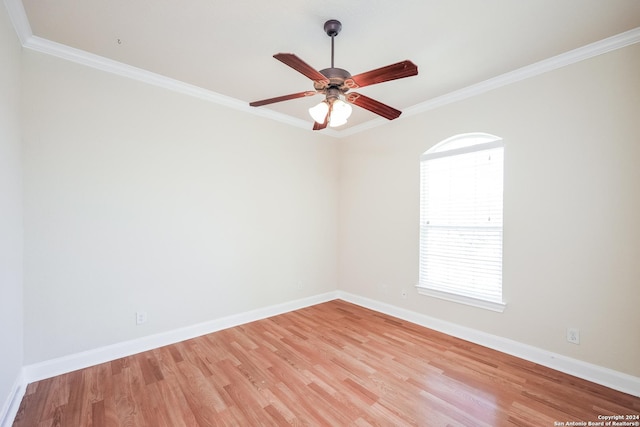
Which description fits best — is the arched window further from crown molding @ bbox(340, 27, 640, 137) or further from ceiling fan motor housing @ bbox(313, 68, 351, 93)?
ceiling fan motor housing @ bbox(313, 68, 351, 93)

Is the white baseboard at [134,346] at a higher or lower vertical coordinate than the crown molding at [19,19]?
lower

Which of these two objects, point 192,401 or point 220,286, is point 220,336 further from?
point 192,401

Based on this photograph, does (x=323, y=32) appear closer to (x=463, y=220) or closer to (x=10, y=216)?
(x=463, y=220)

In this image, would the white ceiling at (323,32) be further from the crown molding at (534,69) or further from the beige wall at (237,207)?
the beige wall at (237,207)

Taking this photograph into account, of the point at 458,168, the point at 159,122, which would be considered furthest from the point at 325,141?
the point at 159,122

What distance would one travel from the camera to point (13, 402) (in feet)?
6.26

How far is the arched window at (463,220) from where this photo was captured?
9.66 ft

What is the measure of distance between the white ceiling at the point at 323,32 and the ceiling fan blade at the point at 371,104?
0.52 meters

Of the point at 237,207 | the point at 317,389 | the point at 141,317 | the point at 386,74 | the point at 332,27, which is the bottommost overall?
the point at 317,389

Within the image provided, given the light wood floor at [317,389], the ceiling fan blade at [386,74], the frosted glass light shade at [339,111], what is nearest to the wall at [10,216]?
the light wood floor at [317,389]

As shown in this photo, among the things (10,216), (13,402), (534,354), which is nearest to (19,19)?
(10,216)

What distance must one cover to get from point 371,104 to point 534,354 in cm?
278

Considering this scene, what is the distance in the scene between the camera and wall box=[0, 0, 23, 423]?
1.76 metres

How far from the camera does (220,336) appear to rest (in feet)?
10.3
